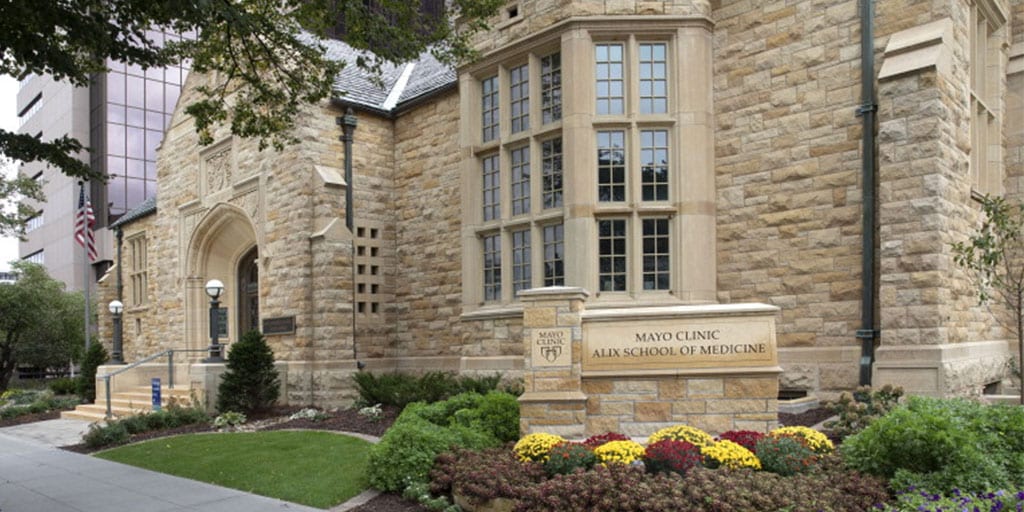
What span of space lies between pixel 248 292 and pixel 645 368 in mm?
15283

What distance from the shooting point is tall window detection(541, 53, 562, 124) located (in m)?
12.6

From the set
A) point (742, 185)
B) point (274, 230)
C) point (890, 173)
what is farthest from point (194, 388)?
point (890, 173)

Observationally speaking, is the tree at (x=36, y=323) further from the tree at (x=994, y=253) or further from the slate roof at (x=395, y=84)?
the tree at (x=994, y=253)

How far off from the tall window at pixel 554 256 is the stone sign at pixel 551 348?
12.3 feet

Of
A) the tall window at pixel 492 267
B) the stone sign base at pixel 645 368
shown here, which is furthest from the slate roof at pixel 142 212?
the stone sign base at pixel 645 368

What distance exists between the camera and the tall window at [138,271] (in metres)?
26.0

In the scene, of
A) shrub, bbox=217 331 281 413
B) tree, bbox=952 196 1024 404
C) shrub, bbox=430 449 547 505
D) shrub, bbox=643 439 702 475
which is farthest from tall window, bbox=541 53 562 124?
shrub, bbox=217 331 281 413

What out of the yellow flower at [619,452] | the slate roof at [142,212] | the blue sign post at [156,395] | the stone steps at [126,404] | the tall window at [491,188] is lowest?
the stone steps at [126,404]

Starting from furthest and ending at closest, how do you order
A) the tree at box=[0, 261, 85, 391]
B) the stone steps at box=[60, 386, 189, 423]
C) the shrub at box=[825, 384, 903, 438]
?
1. the tree at box=[0, 261, 85, 391]
2. the stone steps at box=[60, 386, 189, 423]
3. the shrub at box=[825, 384, 903, 438]

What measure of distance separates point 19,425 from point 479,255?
12902 mm

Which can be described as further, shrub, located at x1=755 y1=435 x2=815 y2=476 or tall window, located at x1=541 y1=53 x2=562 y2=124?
tall window, located at x1=541 y1=53 x2=562 y2=124

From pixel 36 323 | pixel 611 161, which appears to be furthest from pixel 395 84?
pixel 36 323

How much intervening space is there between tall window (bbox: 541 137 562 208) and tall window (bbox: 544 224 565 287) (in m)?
0.42

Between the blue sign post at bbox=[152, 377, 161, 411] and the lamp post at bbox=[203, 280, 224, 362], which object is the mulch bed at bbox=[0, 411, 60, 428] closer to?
the blue sign post at bbox=[152, 377, 161, 411]
